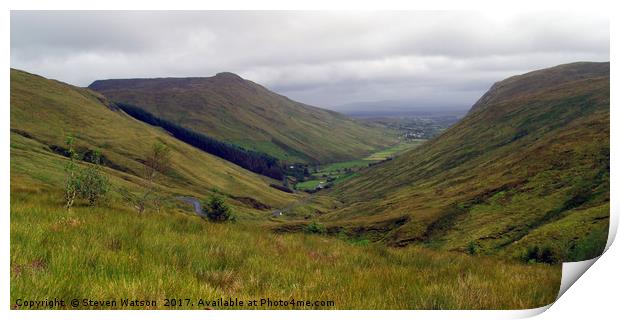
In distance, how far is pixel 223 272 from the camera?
6.44 meters

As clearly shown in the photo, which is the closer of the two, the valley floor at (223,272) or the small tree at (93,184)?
the valley floor at (223,272)

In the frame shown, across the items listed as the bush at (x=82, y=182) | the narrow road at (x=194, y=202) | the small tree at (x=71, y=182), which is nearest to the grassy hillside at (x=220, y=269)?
the small tree at (x=71, y=182)

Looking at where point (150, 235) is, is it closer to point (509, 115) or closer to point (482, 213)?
point (482, 213)

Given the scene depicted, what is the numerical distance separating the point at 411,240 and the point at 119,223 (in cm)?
4897

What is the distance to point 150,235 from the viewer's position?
7.93 m

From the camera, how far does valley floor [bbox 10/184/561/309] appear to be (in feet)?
18.2

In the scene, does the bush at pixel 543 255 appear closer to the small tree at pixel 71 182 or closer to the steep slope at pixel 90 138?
the small tree at pixel 71 182

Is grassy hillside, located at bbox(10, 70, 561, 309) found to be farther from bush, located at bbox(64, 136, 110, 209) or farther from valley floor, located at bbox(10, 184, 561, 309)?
bush, located at bbox(64, 136, 110, 209)

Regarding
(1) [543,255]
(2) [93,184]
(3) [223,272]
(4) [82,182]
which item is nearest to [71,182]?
(4) [82,182]

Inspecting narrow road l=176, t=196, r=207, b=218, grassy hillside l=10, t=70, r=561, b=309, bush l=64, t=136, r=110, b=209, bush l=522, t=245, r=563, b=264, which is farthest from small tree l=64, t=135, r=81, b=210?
narrow road l=176, t=196, r=207, b=218

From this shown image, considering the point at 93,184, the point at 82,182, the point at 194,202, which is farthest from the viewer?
the point at 194,202

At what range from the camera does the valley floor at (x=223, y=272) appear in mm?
5559

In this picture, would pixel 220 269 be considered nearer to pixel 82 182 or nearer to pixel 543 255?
pixel 82 182

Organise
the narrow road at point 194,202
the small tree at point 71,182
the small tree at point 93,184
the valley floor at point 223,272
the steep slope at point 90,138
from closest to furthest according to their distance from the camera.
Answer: the valley floor at point 223,272, the small tree at point 71,182, the small tree at point 93,184, the steep slope at point 90,138, the narrow road at point 194,202
